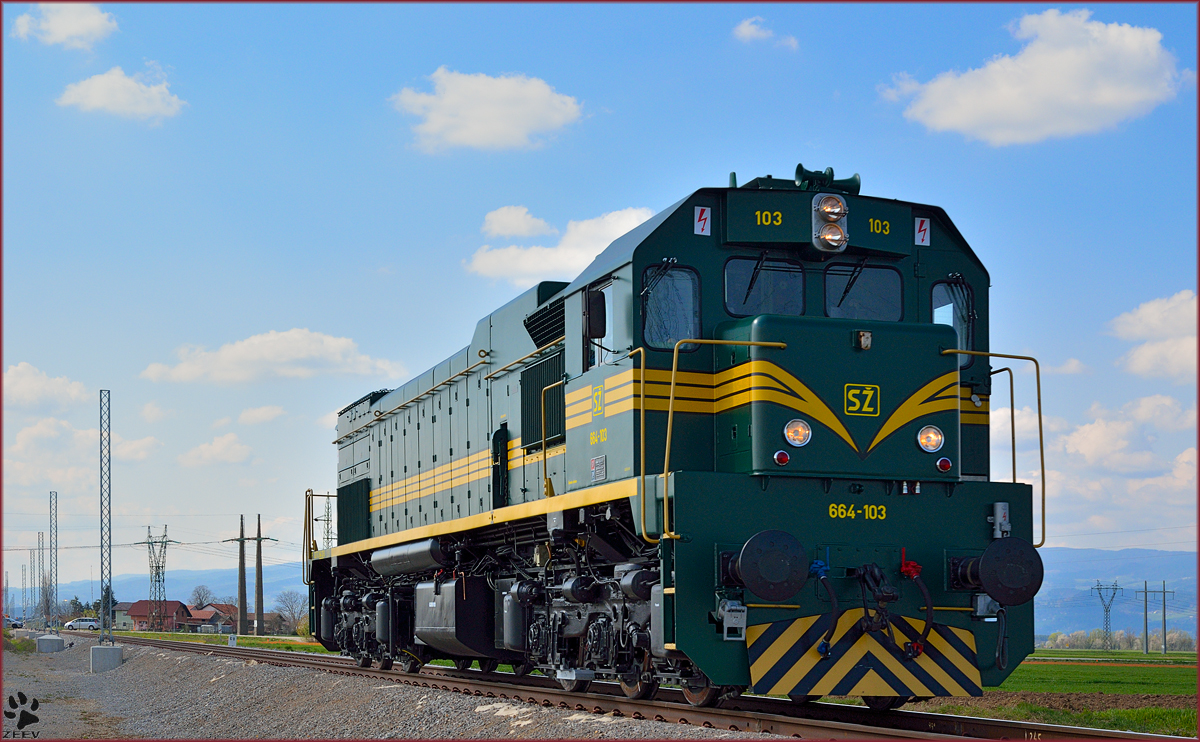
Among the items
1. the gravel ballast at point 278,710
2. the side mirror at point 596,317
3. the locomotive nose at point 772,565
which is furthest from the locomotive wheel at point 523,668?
the locomotive nose at point 772,565

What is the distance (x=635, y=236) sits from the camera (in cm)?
930

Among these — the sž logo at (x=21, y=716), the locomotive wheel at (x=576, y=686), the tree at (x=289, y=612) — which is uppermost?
the locomotive wheel at (x=576, y=686)

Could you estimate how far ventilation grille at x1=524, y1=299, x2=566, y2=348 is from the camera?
10.9m

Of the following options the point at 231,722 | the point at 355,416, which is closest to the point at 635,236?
Answer: the point at 231,722

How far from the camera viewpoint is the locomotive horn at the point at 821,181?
30.9ft

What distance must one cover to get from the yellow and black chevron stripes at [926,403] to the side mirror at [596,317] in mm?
2273

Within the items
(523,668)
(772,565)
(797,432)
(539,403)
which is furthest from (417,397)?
(772,565)

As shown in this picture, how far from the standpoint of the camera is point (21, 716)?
47.0 feet

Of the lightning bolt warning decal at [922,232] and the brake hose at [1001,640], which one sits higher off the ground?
the lightning bolt warning decal at [922,232]

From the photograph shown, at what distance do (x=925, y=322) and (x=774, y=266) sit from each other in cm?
138

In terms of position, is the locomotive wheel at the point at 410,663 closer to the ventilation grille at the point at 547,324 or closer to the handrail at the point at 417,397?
the handrail at the point at 417,397

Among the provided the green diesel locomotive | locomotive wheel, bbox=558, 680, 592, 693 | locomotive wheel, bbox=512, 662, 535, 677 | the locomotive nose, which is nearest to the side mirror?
the green diesel locomotive

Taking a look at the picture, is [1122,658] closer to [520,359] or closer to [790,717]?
[520,359]

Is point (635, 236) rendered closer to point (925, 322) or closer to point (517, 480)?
point (925, 322)
